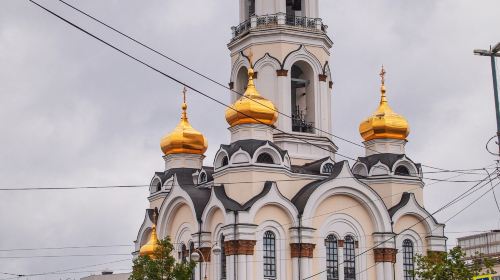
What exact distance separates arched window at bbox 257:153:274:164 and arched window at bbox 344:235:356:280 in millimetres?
4232

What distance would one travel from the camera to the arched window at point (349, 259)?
1574 inches

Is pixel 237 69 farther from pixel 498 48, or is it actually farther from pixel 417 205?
pixel 498 48

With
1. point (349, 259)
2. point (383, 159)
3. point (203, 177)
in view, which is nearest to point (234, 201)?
point (203, 177)

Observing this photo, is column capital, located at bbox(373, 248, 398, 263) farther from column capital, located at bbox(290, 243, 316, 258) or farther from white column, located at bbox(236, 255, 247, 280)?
white column, located at bbox(236, 255, 247, 280)

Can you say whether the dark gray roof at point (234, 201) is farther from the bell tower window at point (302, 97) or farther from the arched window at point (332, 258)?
the bell tower window at point (302, 97)

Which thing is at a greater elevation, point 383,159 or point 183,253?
point 383,159

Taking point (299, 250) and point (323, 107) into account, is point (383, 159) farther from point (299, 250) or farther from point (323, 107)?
point (299, 250)

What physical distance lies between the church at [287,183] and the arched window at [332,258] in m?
0.04

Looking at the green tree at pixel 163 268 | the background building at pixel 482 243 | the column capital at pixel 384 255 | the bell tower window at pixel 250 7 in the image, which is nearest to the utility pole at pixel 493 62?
the green tree at pixel 163 268

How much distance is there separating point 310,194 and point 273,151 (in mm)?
2137

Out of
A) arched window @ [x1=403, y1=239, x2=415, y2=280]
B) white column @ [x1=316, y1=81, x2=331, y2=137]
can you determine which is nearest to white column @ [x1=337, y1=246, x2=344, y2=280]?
arched window @ [x1=403, y1=239, x2=415, y2=280]

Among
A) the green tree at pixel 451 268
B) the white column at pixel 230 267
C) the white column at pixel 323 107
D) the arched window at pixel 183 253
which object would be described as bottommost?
the green tree at pixel 451 268

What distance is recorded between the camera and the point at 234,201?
A: 3888 cm

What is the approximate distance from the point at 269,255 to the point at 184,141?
804cm
